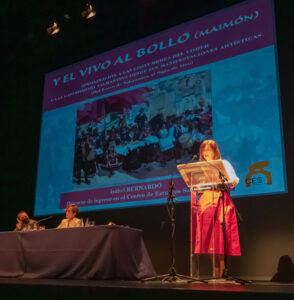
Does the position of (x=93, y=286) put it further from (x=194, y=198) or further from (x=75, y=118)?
(x=75, y=118)

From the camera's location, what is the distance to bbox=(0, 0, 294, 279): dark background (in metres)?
4.70

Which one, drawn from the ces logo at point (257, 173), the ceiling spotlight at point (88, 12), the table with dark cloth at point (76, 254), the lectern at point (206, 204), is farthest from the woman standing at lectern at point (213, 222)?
the ceiling spotlight at point (88, 12)

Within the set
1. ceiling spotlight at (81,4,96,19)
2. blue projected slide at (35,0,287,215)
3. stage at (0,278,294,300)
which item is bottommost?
stage at (0,278,294,300)

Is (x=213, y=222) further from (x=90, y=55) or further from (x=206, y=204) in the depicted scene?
(x=90, y=55)

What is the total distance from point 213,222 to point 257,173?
1.25 meters

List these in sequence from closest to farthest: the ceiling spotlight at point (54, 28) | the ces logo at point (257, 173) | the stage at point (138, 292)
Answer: the stage at point (138, 292)
the ces logo at point (257, 173)
the ceiling spotlight at point (54, 28)

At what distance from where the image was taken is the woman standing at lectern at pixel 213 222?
3664 mm

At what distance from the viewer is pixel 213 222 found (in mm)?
3623

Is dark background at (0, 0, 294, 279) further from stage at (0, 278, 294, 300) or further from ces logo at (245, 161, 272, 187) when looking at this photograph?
stage at (0, 278, 294, 300)

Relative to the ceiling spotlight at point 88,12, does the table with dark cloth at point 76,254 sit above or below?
below

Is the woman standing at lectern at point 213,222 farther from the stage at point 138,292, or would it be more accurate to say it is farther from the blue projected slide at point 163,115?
the blue projected slide at point 163,115

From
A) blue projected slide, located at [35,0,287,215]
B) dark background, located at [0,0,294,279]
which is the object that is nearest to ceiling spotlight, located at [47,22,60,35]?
dark background, located at [0,0,294,279]

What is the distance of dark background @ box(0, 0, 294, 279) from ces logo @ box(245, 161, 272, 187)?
0.25 meters

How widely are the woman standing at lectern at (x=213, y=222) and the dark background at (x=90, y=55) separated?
1.05m
